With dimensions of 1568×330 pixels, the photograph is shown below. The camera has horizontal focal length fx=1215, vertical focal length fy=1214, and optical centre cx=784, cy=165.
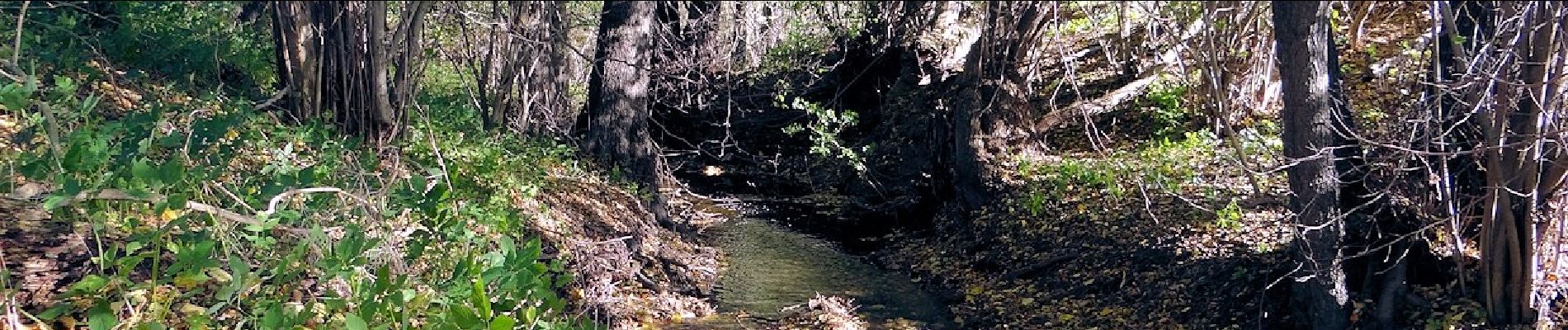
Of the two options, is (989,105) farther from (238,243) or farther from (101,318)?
A: (101,318)

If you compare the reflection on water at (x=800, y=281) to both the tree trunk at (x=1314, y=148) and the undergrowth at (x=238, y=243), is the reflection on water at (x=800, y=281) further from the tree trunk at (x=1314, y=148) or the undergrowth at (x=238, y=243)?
the undergrowth at (x=238, y=243)

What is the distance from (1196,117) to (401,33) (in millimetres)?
7325

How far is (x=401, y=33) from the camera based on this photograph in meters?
Answer: 8.75

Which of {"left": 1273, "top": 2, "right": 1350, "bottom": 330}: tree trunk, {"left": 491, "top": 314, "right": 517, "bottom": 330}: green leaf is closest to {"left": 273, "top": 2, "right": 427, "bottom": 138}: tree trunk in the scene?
{"left": 491, "top": 314, "right": 517, "bottom": 330}: green leaf

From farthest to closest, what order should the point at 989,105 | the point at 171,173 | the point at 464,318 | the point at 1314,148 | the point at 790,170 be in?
the point at 790,170 < the point at 989,105 < the point at 1314,148 < the point at 171,173 < the point at 464,318

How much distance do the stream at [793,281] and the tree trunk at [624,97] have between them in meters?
1.09

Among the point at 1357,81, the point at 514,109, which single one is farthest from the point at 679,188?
the point at 1357,81

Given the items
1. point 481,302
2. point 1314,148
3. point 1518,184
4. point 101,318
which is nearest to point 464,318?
point 481,302

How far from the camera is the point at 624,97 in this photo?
11.7m

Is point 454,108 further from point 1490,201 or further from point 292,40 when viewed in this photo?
point 1490,201

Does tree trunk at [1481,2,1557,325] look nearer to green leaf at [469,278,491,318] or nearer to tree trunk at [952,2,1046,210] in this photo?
green leaf at [469,278,491,318]

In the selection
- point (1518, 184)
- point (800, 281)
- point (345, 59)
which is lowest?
point (800, 281)

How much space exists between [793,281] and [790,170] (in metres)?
6.36

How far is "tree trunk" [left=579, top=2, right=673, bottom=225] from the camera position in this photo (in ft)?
37.9
